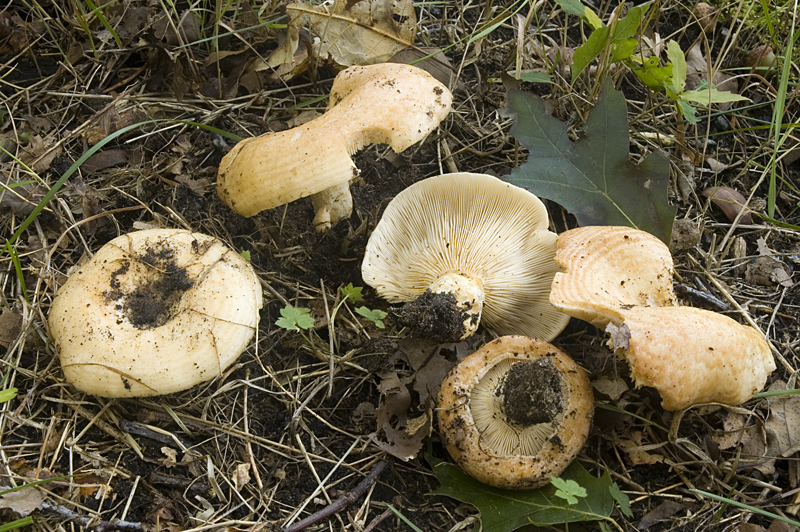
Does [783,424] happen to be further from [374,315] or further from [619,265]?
[374,315]

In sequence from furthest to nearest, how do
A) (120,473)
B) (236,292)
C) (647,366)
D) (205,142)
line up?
1. (205,142)
2. (236,292)
3. (120,473)
4. (647,366)

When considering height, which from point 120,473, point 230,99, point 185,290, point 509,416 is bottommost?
point 120,473

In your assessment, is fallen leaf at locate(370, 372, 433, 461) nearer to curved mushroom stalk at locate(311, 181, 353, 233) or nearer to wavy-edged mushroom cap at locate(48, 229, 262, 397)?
wavy-edged mushroom cap at locate(48, 229, 262, 397)

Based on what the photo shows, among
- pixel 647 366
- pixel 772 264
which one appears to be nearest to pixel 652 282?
pixel 647 366

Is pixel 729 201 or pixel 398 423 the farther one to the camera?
pixel 729 201

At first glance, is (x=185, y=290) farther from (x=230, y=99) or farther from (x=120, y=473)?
(x=230, y=99)

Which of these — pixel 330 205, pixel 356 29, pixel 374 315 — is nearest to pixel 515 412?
pixel 374 315
